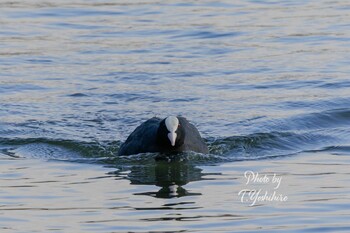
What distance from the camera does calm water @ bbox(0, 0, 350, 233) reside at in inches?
356

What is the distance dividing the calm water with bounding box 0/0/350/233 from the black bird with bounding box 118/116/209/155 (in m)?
0.14

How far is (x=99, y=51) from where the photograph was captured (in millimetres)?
17094

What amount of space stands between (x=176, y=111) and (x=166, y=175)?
3.09 metres

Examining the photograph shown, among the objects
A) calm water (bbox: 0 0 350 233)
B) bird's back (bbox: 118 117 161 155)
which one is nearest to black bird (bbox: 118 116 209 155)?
bird's back (bbox: 118 117 161 155)

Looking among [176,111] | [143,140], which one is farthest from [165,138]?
[176,111]

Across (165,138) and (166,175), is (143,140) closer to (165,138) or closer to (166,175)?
(165,138)

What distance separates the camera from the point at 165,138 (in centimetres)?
1145

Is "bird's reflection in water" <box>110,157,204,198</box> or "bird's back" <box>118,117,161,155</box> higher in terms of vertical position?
"bird's back" <box>118,117,161,155</box>

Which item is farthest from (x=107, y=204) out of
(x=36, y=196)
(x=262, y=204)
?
(x=262, y=204)

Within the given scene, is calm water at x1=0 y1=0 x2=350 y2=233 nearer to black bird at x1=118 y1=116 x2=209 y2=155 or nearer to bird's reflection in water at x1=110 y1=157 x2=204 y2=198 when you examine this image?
bird's reflection in water at x1=110 y1=157 x2=204 y2=198

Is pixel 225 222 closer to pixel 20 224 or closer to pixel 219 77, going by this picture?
pixel 20 224

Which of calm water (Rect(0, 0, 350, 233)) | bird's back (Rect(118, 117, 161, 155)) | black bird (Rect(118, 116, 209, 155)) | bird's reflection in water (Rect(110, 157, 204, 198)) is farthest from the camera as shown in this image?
bird's back (Rect(118, 117, 161, 155))

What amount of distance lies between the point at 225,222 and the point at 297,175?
6.76 feet

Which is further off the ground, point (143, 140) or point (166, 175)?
point (143, 140)
